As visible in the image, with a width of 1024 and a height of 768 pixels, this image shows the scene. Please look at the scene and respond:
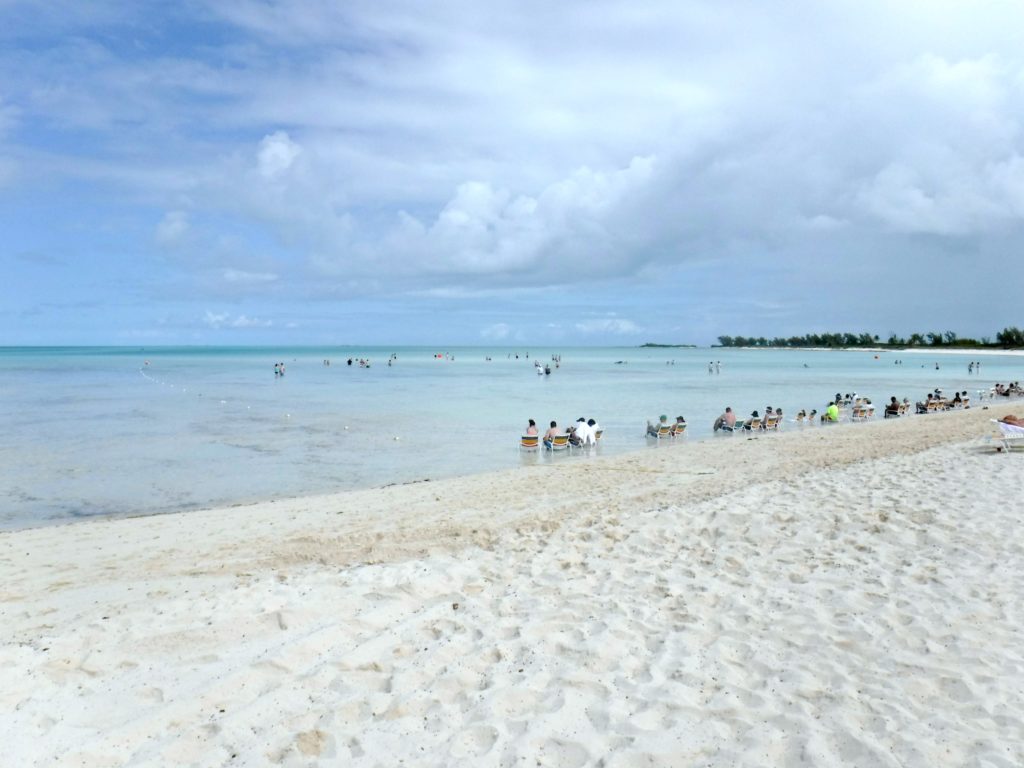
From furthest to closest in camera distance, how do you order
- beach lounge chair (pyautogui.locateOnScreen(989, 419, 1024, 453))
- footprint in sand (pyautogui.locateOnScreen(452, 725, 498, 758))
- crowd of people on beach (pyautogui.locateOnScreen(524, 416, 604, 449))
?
crowd of people on beach (pyautogui.locateOnScreen(524, 416, 604, 449)) < beach lounge chair (pyautogui.locateOnScreen(989, 419, 1024, 453)) < footprint in sand (pyautogui.locateOnScreen(452, 725, 498, 758))

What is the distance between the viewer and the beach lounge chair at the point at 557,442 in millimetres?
20031

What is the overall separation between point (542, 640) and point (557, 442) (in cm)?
1479

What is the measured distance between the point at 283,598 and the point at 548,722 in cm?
306

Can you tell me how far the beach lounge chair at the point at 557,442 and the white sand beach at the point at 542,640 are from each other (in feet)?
33.2

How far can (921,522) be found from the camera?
8203mm

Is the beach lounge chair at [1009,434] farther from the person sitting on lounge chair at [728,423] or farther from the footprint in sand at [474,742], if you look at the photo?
the footprint in sand at [474,742]

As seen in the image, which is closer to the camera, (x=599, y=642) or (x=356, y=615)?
(x=599, y=642)

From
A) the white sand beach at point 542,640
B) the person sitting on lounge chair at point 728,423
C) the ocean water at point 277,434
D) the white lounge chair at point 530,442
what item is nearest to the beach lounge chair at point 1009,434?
the white sand beach at point 542,640

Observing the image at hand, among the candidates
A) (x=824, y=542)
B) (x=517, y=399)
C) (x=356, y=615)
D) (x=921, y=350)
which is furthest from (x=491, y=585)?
(x=921, y=350)

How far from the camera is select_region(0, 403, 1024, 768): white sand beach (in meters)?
4.00

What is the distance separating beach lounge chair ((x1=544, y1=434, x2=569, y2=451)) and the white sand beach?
33.2 feet

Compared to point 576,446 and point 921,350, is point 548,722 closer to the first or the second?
point 576,446

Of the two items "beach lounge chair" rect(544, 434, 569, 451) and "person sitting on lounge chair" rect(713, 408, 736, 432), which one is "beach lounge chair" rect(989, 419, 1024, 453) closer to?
"person sitting on lounge chair" rect(713, 408, 736, 432)

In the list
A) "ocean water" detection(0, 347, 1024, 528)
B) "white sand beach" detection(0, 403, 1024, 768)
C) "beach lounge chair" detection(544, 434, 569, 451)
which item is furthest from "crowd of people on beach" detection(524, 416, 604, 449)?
"white sand beach" detection(0, 403, 1024, 768)
